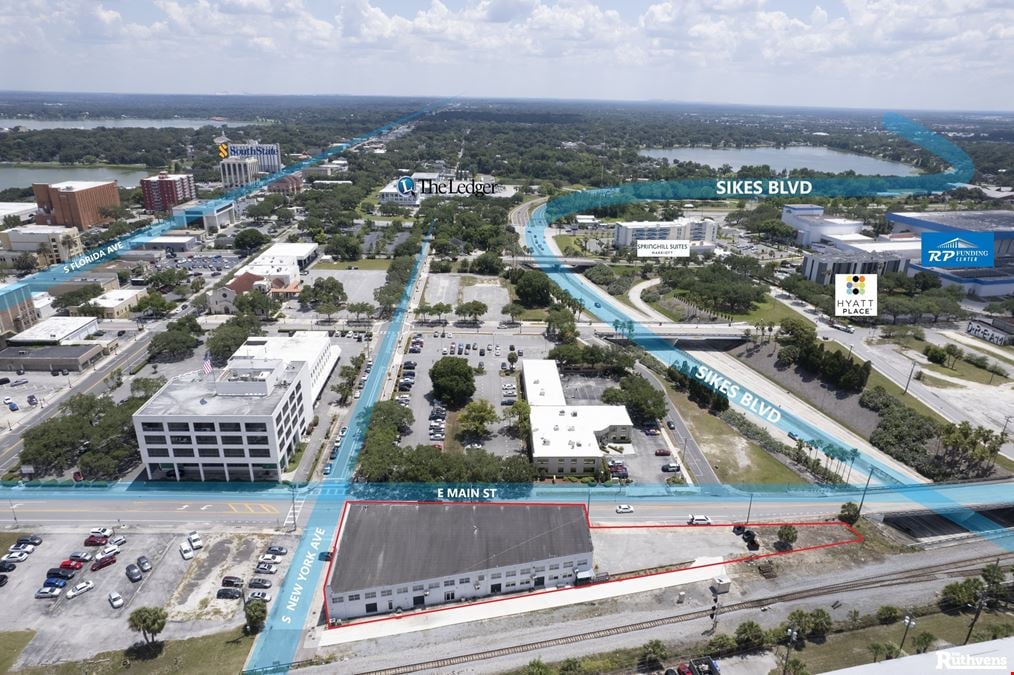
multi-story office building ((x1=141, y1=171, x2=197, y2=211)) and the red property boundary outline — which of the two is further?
multi-story office building ((x1=141, y1=171, x2=197, y2=211))

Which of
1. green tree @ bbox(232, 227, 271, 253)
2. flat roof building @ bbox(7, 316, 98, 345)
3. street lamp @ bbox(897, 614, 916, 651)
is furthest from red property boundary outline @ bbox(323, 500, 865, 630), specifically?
green tree @ bbox(232, 227, 271, 253)

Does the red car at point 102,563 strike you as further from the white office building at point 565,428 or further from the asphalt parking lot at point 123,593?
the white office building at point 565,428

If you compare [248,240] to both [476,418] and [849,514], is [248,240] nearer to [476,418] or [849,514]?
[476,418]

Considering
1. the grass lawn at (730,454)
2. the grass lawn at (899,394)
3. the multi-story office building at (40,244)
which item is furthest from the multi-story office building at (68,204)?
the grass lawn at (899,394)

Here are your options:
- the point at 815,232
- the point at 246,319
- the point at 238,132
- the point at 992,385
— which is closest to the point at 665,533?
the point at 992,385

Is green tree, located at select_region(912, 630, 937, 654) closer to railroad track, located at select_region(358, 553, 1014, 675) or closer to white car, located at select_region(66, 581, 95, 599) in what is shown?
railroad track, located at select_region(358, 553, 1014, 675)

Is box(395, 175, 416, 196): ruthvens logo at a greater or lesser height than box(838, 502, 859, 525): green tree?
greater
